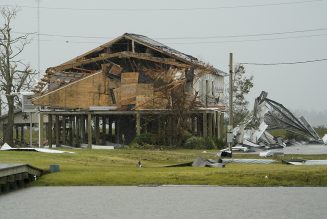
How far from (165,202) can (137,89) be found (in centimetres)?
3507

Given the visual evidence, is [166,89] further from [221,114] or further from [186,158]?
[186,158]

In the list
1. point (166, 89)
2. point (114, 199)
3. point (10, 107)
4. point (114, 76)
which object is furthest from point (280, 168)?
point (10, 107)

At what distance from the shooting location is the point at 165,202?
23.0 meters

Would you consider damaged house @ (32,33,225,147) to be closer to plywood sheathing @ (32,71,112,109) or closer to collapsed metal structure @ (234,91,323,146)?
plywood sheathing @ (32,71,112,109)

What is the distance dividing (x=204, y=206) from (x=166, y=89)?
34.8 m

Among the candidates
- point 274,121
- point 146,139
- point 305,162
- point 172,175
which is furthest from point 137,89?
point 172,175

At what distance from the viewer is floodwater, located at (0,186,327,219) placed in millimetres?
20406

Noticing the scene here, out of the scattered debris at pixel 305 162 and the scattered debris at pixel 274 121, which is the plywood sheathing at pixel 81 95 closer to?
the scattered debris at pixel 274 121

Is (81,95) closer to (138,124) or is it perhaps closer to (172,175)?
(138,124)

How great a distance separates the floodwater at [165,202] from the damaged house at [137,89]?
27.8 m

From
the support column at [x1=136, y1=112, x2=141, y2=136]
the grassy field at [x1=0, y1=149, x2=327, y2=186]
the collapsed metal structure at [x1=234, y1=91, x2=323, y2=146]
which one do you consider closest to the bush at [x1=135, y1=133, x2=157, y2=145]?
the support column at [x1=136, y1=112, x2=141, y2=136]

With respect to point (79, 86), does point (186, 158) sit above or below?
below

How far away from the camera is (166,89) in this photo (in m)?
56.4

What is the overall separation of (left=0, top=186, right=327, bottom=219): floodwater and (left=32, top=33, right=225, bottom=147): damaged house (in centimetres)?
2783
